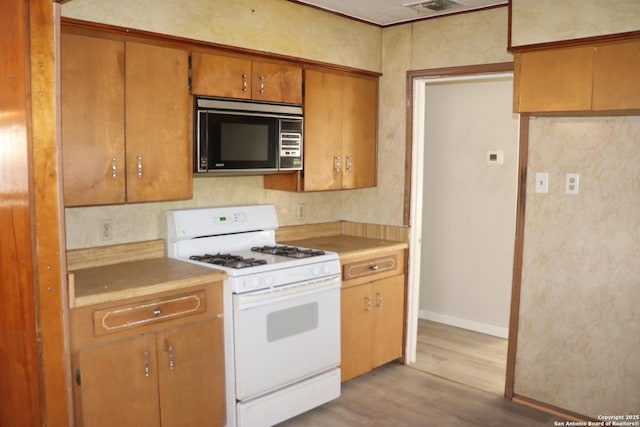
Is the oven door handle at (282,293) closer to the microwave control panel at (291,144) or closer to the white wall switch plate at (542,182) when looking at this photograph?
the microwave control panel at (291,144)

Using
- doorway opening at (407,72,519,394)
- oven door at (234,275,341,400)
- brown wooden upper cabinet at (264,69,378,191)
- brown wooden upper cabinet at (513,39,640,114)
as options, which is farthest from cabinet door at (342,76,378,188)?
brown wooden upper cabinet at (513,39,640,114)

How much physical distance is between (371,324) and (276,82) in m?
1.65

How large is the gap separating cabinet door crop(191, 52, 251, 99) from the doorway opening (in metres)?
1.69

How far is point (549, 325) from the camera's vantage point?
130 inches

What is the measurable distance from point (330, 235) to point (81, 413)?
7.31ft

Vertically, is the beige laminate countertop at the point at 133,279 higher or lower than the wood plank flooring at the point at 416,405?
higher

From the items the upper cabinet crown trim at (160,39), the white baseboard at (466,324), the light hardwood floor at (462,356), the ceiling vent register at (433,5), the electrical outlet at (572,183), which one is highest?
the ceiling vent register at (433,5)

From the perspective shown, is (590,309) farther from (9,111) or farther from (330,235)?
(9,111)

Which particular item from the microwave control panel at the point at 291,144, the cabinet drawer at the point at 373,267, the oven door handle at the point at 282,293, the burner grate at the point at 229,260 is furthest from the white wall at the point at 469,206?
the burner grate at the point at 229,260

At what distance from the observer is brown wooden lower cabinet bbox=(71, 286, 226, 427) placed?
2.40 meters

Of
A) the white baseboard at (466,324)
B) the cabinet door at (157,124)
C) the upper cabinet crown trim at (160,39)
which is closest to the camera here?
the upper cabinet crown trim at (160,39)

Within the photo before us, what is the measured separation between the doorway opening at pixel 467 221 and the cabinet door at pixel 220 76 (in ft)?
5.55

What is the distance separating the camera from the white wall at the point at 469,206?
4.58 metres

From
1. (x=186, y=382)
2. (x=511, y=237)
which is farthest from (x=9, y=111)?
(x=511, y=237)
